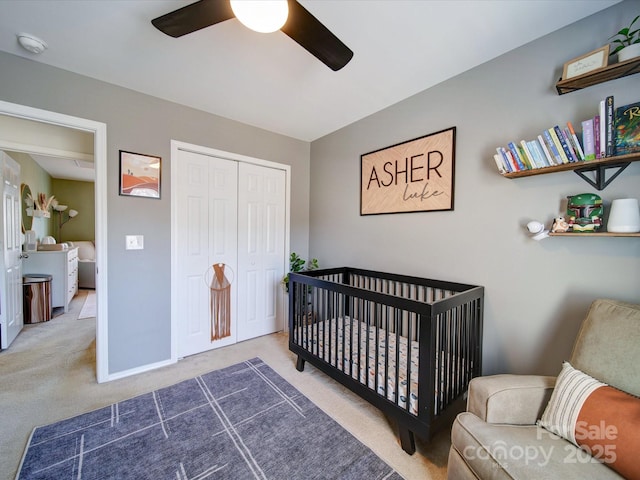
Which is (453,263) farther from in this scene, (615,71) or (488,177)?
(615,71)

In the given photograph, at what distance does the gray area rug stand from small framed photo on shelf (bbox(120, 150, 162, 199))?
166 centimetres

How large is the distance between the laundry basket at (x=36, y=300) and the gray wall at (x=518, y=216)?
4525 mm

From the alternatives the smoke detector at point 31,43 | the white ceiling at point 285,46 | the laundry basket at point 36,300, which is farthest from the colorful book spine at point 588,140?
the laundry basket at point 36,300

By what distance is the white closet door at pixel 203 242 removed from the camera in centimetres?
253

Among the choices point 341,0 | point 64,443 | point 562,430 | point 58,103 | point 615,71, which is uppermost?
point 341,0

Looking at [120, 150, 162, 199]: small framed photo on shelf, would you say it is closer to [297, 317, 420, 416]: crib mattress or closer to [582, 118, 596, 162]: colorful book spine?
[297, 317, 420, 416]: crib mattress

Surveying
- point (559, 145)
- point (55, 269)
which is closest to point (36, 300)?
point (55, 269)

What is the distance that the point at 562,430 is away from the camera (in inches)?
39.8

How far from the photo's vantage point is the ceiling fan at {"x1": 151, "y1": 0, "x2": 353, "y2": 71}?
1087 millimetres

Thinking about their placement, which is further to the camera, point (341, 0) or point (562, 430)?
point (341, 0)

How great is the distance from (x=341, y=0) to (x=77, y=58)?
1.90m

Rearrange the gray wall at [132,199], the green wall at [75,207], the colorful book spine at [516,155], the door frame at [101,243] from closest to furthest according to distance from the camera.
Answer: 1. the colorful book spine at [516,155]
2. the gray wall at [132,199]
3. the door frame at [101,243]
4. the green wall at [75,207]

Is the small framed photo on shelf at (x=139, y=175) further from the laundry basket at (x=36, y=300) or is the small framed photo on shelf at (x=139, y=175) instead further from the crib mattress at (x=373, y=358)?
the laundry basket at (x=36, y=300)

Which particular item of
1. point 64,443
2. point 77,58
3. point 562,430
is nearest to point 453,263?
point 562,430
